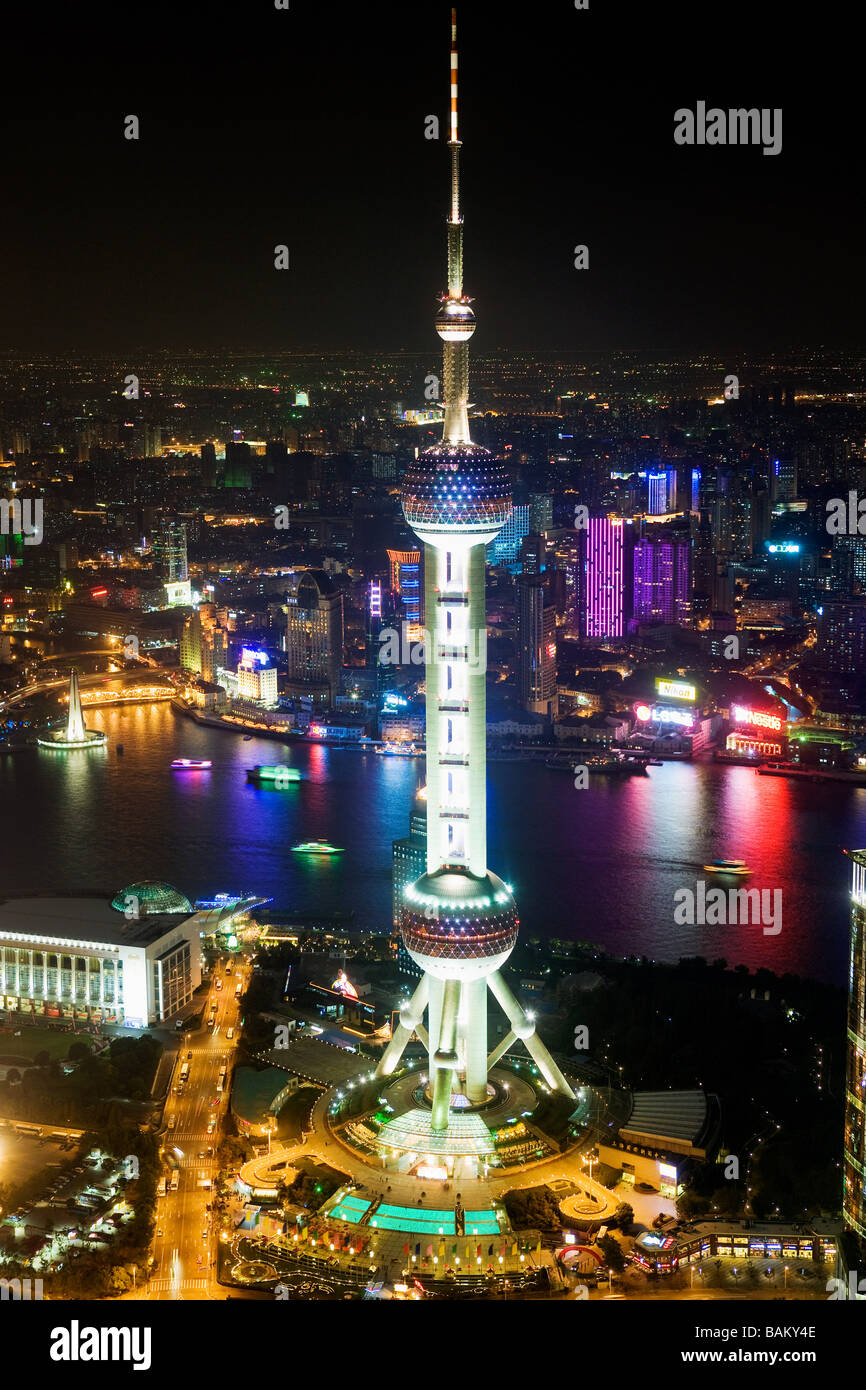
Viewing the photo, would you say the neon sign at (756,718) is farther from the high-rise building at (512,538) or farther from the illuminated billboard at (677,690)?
the high-rise building at (512,538)

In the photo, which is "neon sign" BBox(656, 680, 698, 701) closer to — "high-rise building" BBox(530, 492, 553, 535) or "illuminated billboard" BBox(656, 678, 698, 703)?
"illuminated billboard" BBox(656, 678, 698, 703)

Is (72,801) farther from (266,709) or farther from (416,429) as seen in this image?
(416,429)

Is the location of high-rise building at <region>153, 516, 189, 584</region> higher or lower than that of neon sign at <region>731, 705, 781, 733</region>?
higher

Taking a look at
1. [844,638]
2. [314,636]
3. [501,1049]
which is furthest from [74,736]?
[501,1049]

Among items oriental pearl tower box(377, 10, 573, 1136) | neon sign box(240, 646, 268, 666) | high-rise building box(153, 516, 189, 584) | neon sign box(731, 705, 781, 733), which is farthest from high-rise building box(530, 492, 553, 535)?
oriental pearl tower box(377, 10, 573, 1136)

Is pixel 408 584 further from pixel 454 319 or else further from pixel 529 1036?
pixel 529 1036
